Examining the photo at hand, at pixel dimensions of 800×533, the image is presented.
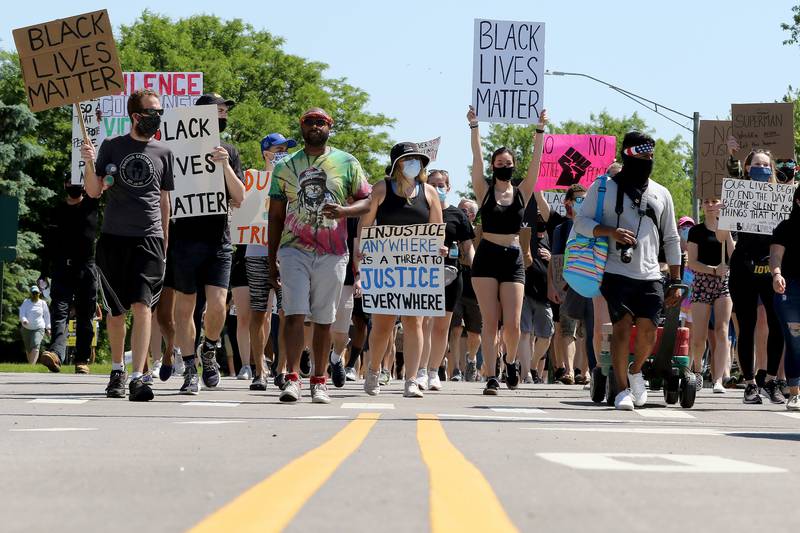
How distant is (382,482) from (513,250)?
9620 mm

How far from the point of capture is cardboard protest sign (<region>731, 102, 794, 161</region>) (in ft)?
69.3

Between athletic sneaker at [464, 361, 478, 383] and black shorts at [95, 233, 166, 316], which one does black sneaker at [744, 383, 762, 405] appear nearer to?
black shorts at [95, 233, 166, 316]

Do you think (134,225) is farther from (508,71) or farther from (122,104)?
(122,104)

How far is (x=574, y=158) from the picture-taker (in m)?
27.4

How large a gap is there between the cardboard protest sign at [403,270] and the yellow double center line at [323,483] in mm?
6604

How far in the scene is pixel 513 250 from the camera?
15.3 meters

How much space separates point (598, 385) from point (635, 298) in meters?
1.62

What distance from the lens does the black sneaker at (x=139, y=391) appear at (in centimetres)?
1220

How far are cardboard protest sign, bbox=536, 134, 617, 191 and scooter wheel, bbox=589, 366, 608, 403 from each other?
1315cm

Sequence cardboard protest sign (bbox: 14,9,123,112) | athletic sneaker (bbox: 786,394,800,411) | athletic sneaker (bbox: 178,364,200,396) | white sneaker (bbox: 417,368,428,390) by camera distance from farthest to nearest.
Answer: cardboard protest sign (bbox: 14,9,123,112) < white sneaker (bbox: 417,368,428,390) < athletic sneaker (bbox: 178,364,200,396) < athletic sneaker (bbox: 786,394,800,411)

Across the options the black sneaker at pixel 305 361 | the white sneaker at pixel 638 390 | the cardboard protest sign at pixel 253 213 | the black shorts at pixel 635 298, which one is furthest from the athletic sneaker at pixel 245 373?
the black shorts at pixel 635 298

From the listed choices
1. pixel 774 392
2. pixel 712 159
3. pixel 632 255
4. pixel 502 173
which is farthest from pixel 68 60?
pixel 712 159

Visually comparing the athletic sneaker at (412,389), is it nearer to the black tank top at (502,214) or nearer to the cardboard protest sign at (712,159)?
the black tank top at (502,214)

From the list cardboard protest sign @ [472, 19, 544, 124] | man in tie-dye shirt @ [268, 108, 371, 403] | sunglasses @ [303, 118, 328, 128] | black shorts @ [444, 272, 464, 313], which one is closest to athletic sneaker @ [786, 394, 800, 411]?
man in tie-dye shirt @ [268, 108, 371, 403]
